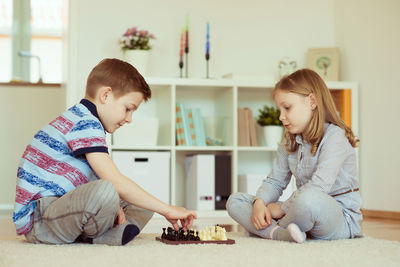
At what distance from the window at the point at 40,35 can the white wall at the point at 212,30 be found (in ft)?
8.30

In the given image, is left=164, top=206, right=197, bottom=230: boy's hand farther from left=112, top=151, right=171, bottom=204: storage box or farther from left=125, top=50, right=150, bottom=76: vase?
left=125, top=50, right=150, bottom=76: vase

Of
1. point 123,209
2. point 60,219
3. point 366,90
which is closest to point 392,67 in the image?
point 366,90

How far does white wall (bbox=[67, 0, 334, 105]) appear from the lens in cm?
364

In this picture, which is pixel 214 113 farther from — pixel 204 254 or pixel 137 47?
pixel 204 254

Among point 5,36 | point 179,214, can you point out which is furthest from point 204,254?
point 5,36

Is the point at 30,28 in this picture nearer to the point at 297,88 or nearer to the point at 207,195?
the point at 207,195

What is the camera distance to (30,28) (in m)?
5.86

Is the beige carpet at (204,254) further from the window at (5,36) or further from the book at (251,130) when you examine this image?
the window at (5,36)

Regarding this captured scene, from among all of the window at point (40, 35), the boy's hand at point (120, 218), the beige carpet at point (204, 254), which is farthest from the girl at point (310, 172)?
the window at point (40, 35)

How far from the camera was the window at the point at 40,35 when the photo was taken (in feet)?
20.5

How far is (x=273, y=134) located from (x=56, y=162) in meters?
2.04

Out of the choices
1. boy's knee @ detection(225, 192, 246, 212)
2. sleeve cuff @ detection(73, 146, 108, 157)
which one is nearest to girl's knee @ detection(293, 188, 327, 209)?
boy's knee @ detection(225, 192, 246, 212)

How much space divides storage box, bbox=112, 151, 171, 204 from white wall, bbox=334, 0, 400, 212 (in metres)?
1.17

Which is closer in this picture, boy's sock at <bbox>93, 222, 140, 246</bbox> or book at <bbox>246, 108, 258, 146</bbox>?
boy's sock at <bbox>93, 222, 140, 246</bbox>
